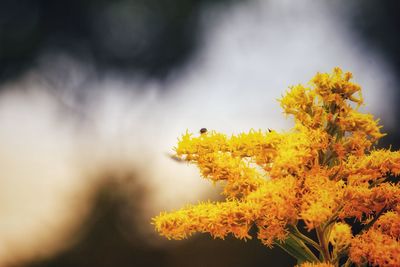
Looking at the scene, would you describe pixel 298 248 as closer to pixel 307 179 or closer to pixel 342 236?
pixel 342 236

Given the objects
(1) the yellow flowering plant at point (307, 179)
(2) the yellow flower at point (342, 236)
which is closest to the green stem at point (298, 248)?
(1) the yellow flowering plant at point (307, 179)

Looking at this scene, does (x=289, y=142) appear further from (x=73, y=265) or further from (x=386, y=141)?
(x=73, y=265)

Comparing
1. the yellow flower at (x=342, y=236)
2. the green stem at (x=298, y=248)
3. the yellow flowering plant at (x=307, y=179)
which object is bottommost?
the yellow flower at (x=342, y=236)

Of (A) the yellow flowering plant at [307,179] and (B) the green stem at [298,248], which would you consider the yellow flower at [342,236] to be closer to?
(A) the yellow flowering plant at [307,179]

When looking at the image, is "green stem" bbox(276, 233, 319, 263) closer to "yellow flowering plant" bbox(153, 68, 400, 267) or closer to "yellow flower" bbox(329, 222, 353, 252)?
"yellow flowering plant" bbox(153, 68, 400, 267)

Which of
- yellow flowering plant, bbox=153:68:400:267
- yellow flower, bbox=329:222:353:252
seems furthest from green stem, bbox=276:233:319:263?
yellow flower, bbox=329:222:353:252

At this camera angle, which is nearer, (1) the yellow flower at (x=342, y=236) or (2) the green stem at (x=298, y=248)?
(1) the yellow flower at (x=342, y=236)

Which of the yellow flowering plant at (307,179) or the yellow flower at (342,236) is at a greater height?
the yellow flowering plant at (307,179)

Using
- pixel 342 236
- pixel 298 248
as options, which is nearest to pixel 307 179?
pixel 342 236

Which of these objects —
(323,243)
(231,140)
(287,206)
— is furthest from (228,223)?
(323,243)
